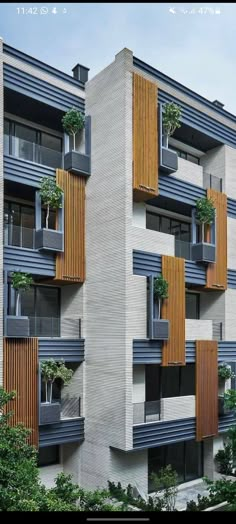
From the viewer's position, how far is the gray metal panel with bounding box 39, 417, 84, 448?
7.57 metres

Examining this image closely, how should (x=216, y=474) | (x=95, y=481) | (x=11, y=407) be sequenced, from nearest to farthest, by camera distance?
1. (x=11, y=407)
2. (x=95, y=481)
3. (x=216, y=474)

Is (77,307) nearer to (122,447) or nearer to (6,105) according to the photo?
(122,447)

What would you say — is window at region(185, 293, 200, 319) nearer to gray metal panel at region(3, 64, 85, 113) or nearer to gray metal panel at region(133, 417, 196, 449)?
gray metal panel at region(133, 417, 196, 449)

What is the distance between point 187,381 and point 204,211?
342 cm

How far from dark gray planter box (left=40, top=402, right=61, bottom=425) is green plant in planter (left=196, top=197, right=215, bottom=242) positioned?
177 inches

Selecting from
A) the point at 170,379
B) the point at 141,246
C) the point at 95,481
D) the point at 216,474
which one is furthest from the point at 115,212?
the point at 216,474

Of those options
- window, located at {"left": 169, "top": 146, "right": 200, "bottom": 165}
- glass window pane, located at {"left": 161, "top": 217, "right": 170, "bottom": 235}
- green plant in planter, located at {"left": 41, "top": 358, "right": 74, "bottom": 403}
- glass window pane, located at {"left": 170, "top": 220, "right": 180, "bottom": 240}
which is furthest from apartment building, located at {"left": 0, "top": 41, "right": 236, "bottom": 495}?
window, located at {"left": 169, "top": 146, "right": 200, "bottom": 165}

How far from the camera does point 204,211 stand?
366 inches

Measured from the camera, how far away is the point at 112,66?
8.27 meters

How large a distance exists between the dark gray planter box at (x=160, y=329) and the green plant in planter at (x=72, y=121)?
3759 millimetres

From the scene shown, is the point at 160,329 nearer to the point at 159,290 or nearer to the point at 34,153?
the point at 159,290

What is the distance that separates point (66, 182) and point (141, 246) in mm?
1771
